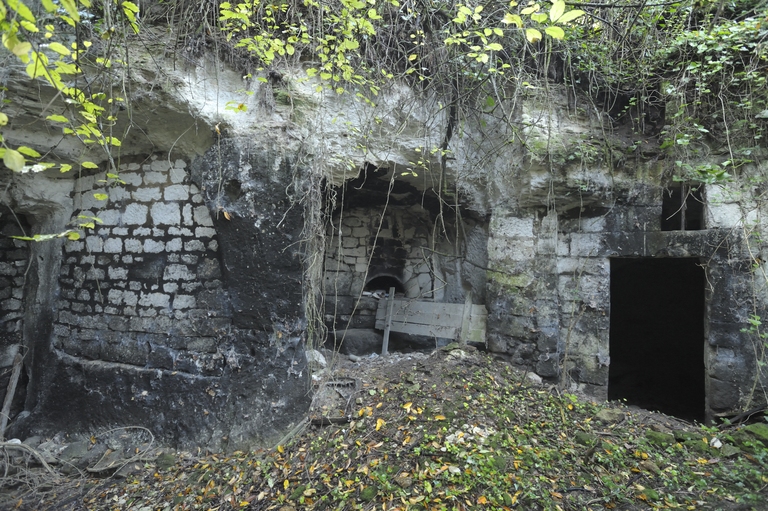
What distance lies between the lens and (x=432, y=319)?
5.16m

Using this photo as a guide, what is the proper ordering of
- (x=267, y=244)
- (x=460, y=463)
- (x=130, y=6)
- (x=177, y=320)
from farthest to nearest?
(x=177, y=320) < (x=267, y=244) < (x=460, y=463) < (x=130, y=6)

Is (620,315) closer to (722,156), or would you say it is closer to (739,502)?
(722,156)

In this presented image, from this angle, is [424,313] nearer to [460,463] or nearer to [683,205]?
[460,463]

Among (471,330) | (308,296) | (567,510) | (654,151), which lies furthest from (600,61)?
(567,510)

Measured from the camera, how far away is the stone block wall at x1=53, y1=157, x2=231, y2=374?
3551mm

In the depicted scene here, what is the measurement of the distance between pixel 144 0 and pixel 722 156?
509 centimetres

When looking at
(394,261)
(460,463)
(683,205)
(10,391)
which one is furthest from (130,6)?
(683,205)

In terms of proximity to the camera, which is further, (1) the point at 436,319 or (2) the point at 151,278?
(1) the point at 436,319

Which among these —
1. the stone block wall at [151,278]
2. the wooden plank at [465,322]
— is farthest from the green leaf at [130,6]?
the wooden plank at [465,322]

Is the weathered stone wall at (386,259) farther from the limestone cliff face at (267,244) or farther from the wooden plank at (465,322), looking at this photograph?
the limestone cliff face at (267,244)

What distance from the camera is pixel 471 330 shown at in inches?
185

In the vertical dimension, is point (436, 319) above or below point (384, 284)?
below

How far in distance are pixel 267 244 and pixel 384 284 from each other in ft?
9.78

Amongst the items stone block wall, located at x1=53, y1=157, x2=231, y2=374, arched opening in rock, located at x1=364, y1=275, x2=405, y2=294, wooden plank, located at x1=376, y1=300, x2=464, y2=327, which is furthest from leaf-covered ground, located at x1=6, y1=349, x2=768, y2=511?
arched opening in rock, located at x1=364, y1=275, x2=405, y2=294
